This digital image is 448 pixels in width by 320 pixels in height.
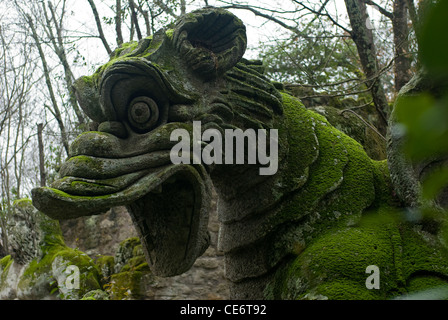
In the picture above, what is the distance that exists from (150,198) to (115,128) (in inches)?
13.4

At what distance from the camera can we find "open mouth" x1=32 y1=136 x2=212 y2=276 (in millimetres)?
1473

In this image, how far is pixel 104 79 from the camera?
1680mm

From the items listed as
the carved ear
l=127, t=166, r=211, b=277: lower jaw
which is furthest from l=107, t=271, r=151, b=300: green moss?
the carved ear

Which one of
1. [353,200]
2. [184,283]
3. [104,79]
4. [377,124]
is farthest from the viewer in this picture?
[184,283]

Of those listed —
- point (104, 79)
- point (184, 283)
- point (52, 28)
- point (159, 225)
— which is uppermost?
point (52, 28)

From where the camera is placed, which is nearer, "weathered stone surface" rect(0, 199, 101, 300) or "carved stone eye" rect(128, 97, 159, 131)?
"carved stone eye" rect(128, 97, 159, 131)

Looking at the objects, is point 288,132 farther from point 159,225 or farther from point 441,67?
point 441,67

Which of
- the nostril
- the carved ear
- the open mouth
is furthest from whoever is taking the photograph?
the carved ear

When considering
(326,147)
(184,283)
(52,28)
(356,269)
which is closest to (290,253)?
(356,269)

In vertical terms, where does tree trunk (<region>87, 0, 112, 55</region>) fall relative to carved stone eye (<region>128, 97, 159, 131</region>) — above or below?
above

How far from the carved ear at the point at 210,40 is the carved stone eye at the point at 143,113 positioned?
0.24m

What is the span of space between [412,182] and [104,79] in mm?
1242

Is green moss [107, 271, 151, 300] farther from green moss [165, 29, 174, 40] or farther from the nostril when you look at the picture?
green moss [165, 29, 174, 40]

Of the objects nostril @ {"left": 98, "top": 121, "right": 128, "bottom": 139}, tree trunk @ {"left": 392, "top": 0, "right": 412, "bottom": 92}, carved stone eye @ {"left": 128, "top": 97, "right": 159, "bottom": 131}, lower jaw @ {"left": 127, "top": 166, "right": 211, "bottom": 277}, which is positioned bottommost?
lower jaw @ {"left": 127, "top": 166, "right": 211, "bottom": 277}
